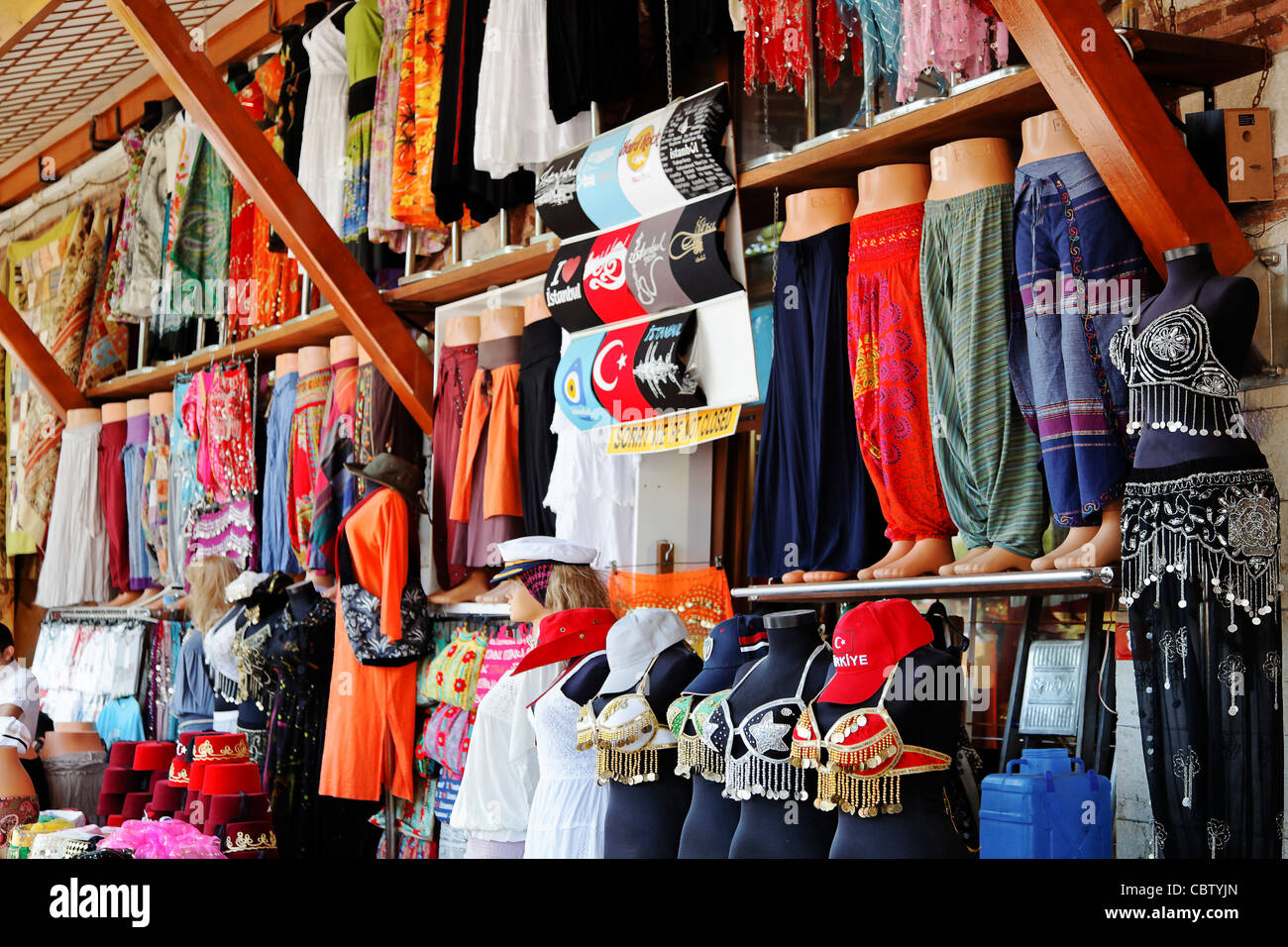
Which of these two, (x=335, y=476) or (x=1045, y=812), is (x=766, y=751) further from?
(x=335, y=476)

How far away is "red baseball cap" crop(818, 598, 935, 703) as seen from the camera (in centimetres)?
268

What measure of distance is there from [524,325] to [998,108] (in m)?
2.01

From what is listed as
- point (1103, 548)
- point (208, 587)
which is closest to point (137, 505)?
point (208, 587)

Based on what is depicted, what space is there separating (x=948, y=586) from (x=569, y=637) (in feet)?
3.65

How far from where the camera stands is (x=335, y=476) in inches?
215

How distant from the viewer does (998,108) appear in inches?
121

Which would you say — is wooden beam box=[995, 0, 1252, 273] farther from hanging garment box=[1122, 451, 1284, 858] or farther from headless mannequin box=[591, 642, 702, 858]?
headless mannequin box=[591, 642, 702, 858]

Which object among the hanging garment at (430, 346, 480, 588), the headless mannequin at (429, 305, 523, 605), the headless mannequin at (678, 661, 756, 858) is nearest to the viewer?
the headless mannequin at (678, 661, 756, 858)

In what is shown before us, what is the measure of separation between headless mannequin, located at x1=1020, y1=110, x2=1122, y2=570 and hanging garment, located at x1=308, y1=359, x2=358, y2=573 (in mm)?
3173

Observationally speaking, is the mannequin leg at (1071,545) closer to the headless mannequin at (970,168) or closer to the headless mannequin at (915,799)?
the headless mannequin at (970,168)

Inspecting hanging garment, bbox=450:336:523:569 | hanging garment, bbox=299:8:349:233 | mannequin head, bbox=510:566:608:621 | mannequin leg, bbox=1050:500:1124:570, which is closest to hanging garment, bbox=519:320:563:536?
hanging garment, bbox=450:336:523:569

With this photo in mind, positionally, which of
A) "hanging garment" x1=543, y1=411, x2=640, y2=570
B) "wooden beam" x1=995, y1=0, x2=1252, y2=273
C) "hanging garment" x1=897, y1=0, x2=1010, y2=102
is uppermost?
"hanging garment" x1=897, y1=0, x2=1010, y2=102

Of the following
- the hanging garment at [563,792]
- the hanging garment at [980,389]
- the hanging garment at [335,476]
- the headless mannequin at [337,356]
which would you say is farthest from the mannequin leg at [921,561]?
the headless mannequin at [337,356]

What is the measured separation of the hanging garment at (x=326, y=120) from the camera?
18.8 ft
